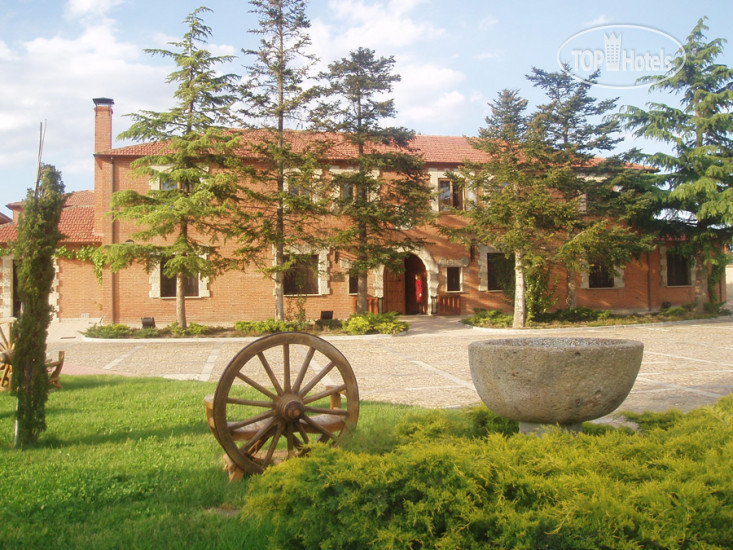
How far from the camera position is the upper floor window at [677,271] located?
27125 millimetres

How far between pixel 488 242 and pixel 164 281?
12489 millimetres

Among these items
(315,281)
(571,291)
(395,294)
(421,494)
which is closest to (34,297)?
(421,494)

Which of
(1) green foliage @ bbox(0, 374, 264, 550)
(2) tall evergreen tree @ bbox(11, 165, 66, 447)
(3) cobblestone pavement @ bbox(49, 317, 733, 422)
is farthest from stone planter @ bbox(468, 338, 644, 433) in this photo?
(2) tall evergreen tree @ bbox(11, 165, 66, 447)

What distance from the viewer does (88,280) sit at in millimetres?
23266

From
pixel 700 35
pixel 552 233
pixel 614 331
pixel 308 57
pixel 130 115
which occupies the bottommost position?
pixel 614 331

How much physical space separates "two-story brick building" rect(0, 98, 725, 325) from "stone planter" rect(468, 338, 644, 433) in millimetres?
16960

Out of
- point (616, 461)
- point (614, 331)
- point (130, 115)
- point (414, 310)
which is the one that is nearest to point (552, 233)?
point (614, 331)

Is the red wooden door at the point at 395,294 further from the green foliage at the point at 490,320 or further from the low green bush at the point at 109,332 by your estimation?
the low green bush at the point at 109,332

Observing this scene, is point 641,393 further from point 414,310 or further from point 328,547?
point 414,310

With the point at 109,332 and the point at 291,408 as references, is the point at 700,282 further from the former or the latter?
the point at 291,408

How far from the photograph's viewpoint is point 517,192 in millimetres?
19750

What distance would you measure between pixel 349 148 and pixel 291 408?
2143 centimetres

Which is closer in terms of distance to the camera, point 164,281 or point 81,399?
point 81,399

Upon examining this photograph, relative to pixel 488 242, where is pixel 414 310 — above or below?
below
